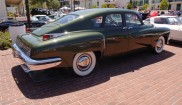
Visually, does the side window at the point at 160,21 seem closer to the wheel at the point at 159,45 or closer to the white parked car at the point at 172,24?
the white parked car at the point at 172,24

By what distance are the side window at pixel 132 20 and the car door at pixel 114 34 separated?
0.25 metres

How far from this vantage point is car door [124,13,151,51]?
5439 mm

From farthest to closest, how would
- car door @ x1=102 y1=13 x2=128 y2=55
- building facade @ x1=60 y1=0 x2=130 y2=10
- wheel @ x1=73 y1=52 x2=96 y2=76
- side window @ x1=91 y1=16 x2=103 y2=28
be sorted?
building facade @ x1=60 y1=0 x2=130 y2=10 < car door @ x1=102 y1=13 x2=128 y2=55 < side window @ x1=91 y1=16 x2=103 y2=28 < wheel @ x1=73 y1=52 x2=96 y2=76

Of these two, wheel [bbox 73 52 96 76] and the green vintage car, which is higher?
the green vintage car

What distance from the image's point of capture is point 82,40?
4.28 meters

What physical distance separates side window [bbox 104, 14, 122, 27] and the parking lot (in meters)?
1.16

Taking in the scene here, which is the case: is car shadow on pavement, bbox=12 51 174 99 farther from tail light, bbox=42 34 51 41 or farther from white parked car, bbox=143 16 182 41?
white parked car, bbox=143 16 182 41

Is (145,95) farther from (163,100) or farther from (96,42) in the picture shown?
(96,42)

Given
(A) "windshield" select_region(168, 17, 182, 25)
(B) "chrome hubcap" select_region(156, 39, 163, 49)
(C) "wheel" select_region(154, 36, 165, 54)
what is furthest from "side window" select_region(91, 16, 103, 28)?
(A) "windshield" select_region(168, 17, 182, 25)

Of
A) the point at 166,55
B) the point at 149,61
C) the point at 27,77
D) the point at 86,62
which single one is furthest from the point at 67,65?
the point at 166,55

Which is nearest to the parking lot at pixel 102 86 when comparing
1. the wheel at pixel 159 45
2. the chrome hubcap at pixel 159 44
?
the wheel at pixel 159 45

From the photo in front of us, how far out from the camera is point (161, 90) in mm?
3951

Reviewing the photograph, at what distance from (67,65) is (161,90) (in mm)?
2048

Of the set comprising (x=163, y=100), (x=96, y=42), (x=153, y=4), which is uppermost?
(x=153, y=4)
